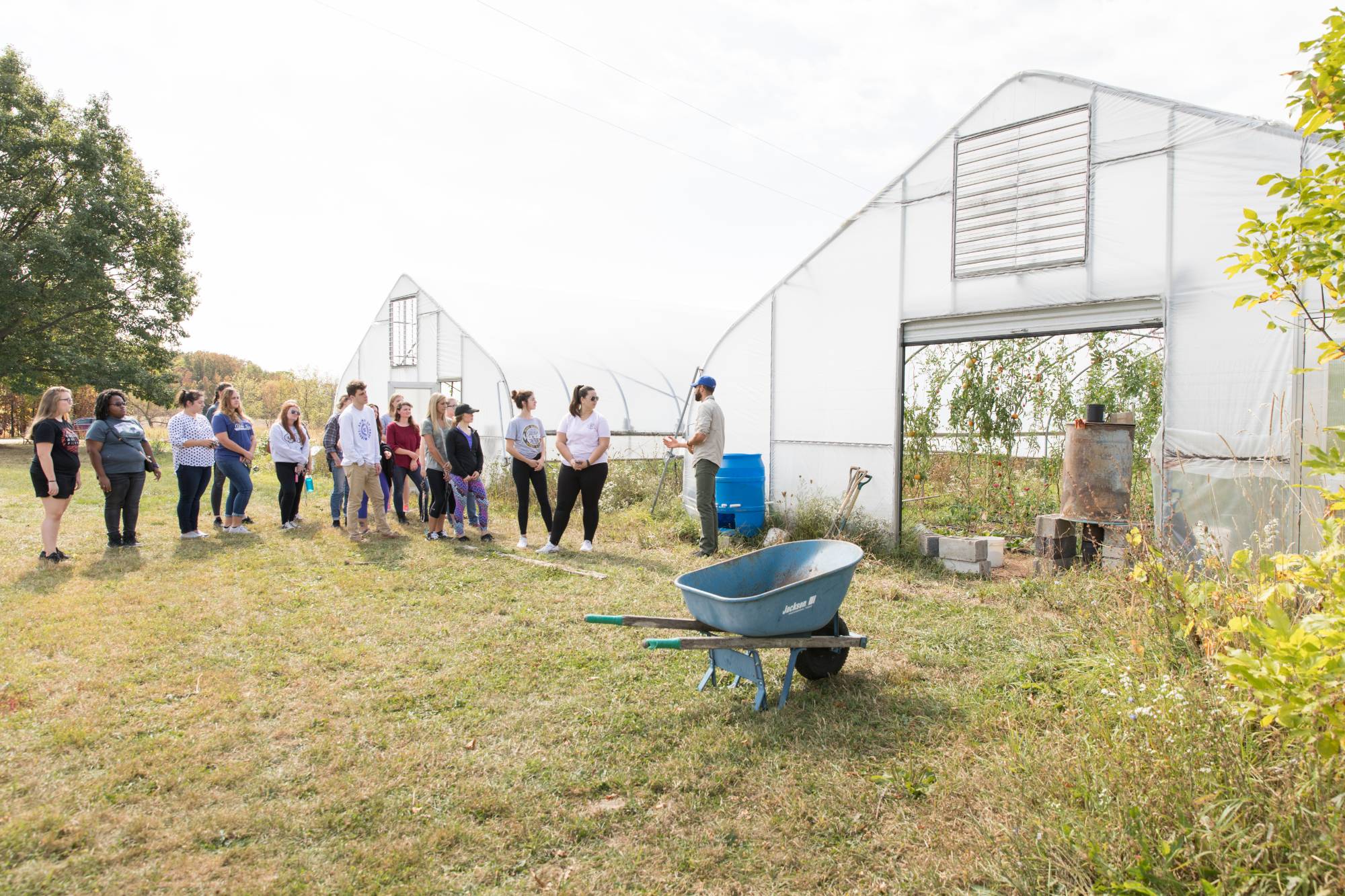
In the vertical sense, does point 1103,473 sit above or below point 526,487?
above

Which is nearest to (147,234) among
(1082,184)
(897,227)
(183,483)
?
(183,483)

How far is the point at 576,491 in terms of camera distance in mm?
8266

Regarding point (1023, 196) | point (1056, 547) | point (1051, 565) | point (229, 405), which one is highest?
point (1023, 196)

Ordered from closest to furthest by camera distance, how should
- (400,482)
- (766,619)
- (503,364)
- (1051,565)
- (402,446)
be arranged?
(766,619)
(1051,565)
(402,446)
(400,482)
(503,364)

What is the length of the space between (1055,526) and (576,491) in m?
4.56

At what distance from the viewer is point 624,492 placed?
11.5 metres

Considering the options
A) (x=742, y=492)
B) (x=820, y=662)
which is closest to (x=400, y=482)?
(x=742, y=492)

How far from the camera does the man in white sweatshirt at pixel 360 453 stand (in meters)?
8.53

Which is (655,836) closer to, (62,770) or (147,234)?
(62,770)

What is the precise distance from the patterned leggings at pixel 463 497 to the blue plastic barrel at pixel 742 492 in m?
2.67

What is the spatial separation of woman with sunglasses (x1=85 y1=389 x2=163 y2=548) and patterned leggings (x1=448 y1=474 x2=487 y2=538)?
2908mm

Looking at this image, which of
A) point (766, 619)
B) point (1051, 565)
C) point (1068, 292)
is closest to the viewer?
point (766, 619)

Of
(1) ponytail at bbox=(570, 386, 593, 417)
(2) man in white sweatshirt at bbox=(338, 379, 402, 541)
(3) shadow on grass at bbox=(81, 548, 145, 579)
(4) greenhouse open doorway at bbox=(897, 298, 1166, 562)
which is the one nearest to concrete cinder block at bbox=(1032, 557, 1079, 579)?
(4) greenhouse open doorway at bbox=(897, 298, 1166, 562)

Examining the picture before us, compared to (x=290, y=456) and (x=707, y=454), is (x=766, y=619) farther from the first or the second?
(x=290, y=456)
